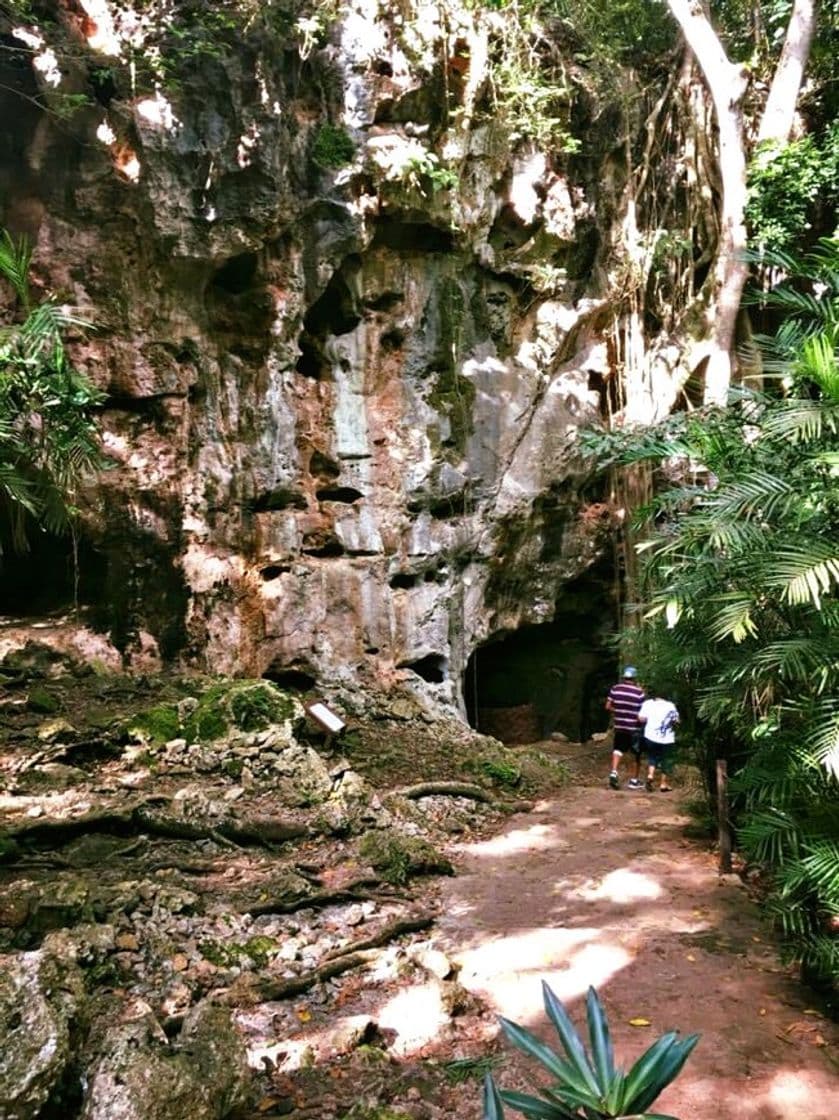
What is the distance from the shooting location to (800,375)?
4.11 meters

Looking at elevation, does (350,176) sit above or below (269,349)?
above

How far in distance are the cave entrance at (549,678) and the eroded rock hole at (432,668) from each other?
8.22ft

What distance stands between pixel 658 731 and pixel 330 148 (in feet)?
25.0

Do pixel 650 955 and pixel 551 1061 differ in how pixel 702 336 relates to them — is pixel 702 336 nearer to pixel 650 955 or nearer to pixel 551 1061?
pixel 650 955

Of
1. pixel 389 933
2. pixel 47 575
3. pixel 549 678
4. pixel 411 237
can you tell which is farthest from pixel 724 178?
pixel 389 933

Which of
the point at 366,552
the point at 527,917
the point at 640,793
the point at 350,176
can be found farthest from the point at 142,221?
the point at 640,793

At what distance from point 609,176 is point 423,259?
370 centimetres

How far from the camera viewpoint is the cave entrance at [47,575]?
863 cm

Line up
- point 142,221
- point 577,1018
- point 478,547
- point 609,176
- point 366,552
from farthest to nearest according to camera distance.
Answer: point 609,176
point 478,547
point 366,552
point 142,221
point 577,1018

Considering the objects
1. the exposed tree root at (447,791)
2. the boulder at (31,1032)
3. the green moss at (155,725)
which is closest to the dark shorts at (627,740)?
the exposed tree root at (447,791)

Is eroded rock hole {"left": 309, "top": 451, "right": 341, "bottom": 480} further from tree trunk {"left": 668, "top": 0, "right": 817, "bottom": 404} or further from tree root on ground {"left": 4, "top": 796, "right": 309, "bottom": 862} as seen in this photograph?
tree root on ground {"left": 4, "top": 796, "right": 309, "bottom": 862}

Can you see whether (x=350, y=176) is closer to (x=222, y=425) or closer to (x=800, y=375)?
(x=222, y=425)

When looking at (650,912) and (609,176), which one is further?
(609,176)

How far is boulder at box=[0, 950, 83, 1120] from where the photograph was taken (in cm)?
247
